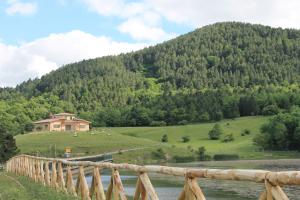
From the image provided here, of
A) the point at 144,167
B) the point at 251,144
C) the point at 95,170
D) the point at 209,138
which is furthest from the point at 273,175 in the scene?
the point at 209,138

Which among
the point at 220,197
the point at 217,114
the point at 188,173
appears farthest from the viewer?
the point at 217,114

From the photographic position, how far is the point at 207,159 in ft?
424

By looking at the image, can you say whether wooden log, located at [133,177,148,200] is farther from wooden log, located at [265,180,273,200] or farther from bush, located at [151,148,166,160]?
bush, located at [151,148,166,160]

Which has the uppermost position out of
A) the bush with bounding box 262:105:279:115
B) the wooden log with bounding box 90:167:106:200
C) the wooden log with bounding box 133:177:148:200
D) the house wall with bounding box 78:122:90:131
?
the bush with bounding box 262:105:279:115

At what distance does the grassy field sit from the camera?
134m

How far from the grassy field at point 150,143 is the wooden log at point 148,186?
115 meters

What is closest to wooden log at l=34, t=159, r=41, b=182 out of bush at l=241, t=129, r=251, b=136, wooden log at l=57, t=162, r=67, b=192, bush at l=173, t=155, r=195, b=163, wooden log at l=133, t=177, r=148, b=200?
wooden log at l=57, t=162, r=67, b=192

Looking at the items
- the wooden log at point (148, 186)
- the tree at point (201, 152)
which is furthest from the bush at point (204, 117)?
the wooden log at point (148, 186)

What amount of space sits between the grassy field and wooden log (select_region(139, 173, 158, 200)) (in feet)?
377

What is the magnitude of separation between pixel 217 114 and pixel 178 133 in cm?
2663

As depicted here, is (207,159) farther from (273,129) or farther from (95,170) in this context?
(95,170)

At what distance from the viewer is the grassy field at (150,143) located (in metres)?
134

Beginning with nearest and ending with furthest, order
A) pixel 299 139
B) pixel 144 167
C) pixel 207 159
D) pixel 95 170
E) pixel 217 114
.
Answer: pixel 144 167 < pixel 95 170 < pixel 207 159 < pixel 299 139 < pixel 217 114

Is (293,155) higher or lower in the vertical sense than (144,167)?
lower
